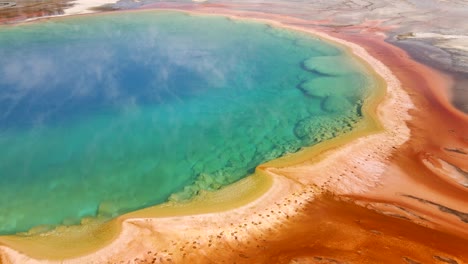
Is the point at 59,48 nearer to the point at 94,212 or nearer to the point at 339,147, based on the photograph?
the point at 94,212

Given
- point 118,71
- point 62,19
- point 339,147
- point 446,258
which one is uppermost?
point 62,19

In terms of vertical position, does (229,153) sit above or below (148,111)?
below

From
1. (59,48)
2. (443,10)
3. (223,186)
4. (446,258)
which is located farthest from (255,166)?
(443,10)

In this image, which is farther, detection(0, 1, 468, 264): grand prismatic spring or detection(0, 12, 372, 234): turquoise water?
detection(0, 12, 372, 234): turquoise water

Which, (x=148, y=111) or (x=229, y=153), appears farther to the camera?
(x=148, y=111)

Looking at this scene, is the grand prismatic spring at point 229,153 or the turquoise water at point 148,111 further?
the turquoise water at point 148,111
